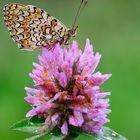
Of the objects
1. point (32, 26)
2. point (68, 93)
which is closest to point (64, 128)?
point (68, 93)

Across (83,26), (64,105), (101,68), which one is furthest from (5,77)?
(64,105)

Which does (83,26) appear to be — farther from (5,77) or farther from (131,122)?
(131,122)

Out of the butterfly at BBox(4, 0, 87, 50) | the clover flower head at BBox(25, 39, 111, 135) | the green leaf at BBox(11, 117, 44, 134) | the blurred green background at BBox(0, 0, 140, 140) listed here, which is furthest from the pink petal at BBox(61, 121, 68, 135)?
the blurred green background at BBox(0, 0, 140, 140)

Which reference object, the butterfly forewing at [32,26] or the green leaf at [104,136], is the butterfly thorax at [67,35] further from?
the green leaf at [104,136]

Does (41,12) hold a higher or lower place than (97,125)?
higher

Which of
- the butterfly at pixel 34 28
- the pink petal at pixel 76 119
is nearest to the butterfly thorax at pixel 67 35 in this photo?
the butterfly at pixel 34 28

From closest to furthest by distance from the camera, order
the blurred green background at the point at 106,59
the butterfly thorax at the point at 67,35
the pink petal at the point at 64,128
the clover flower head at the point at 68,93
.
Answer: the pink petal at the point at 64,128 → the clover flower head at the point at 68,93 → the butterfly thorax at the point at 67,35 → the blurred green background at the point at 106,59
